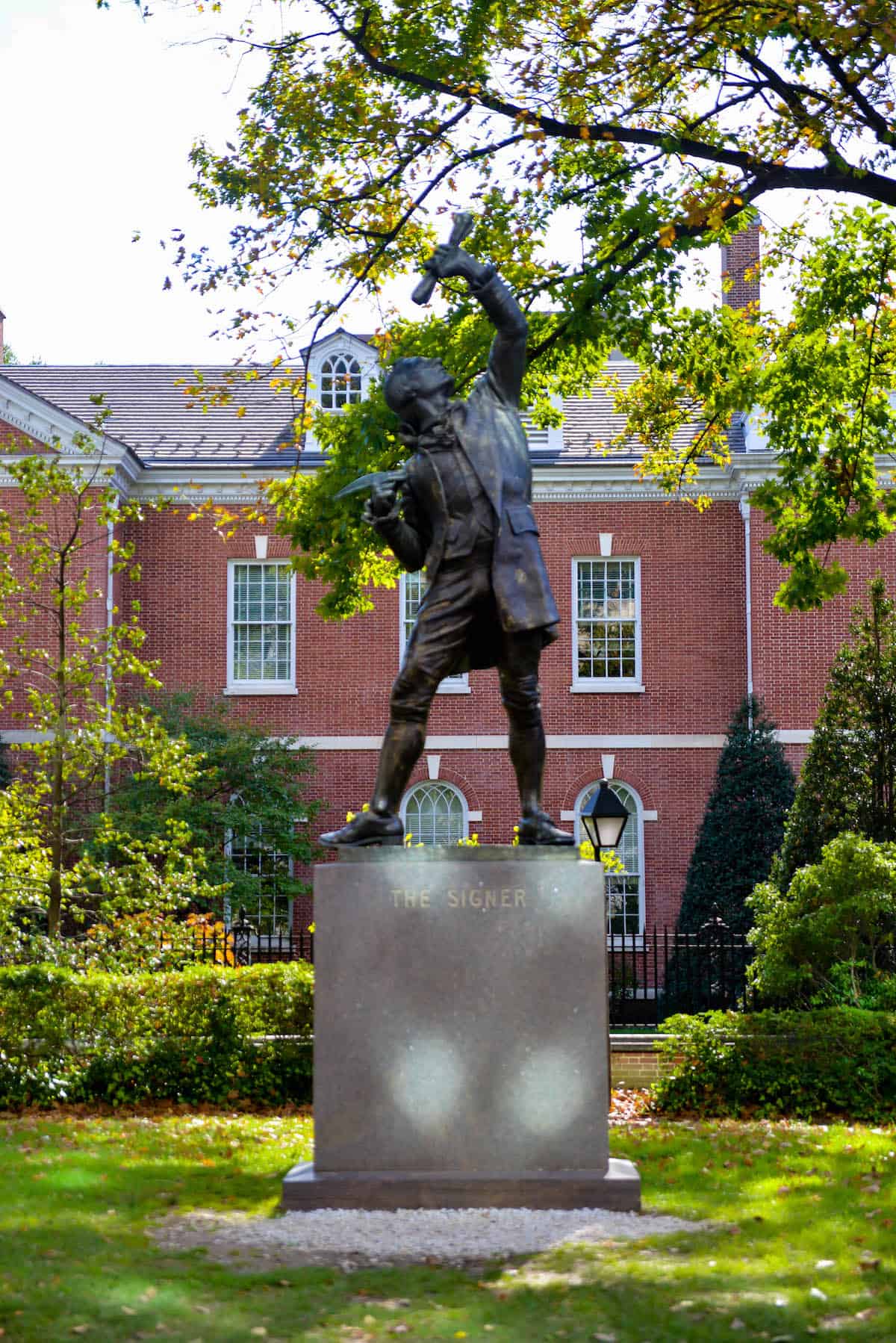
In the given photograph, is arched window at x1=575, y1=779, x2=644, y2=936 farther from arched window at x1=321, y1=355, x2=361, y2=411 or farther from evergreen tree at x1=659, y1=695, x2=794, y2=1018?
arched window at x1=321, y1=355, x2=361, y2=411

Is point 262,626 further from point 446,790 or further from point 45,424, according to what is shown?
point 45,424

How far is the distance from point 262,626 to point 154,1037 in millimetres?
16731

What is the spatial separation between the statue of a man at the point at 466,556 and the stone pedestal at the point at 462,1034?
425 mm

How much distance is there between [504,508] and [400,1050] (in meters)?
2.59

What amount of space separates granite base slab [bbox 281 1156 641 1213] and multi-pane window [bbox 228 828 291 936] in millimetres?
18138

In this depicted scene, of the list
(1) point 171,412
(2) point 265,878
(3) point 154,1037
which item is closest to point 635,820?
(2) point 265,878

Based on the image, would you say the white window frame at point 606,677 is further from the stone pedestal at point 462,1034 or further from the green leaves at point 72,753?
the stone pedestal at point 462,1034

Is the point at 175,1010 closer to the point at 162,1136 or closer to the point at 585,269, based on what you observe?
the point at 162,1136

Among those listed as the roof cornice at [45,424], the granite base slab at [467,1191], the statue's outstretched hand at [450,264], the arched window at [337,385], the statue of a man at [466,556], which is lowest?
the granite base slab at [467,1191]

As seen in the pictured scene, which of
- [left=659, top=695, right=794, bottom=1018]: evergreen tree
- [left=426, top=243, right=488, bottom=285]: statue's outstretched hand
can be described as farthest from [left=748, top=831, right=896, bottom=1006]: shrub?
[left=659, top=695, right=794, bottom=1018]: evergreen tree

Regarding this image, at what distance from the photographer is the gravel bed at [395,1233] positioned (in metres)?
6.18

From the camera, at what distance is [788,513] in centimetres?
1680

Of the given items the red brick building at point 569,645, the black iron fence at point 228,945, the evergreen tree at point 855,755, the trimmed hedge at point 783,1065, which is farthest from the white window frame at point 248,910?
the trimmed hedge at point 783,1065

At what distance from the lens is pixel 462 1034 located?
22.9ft
